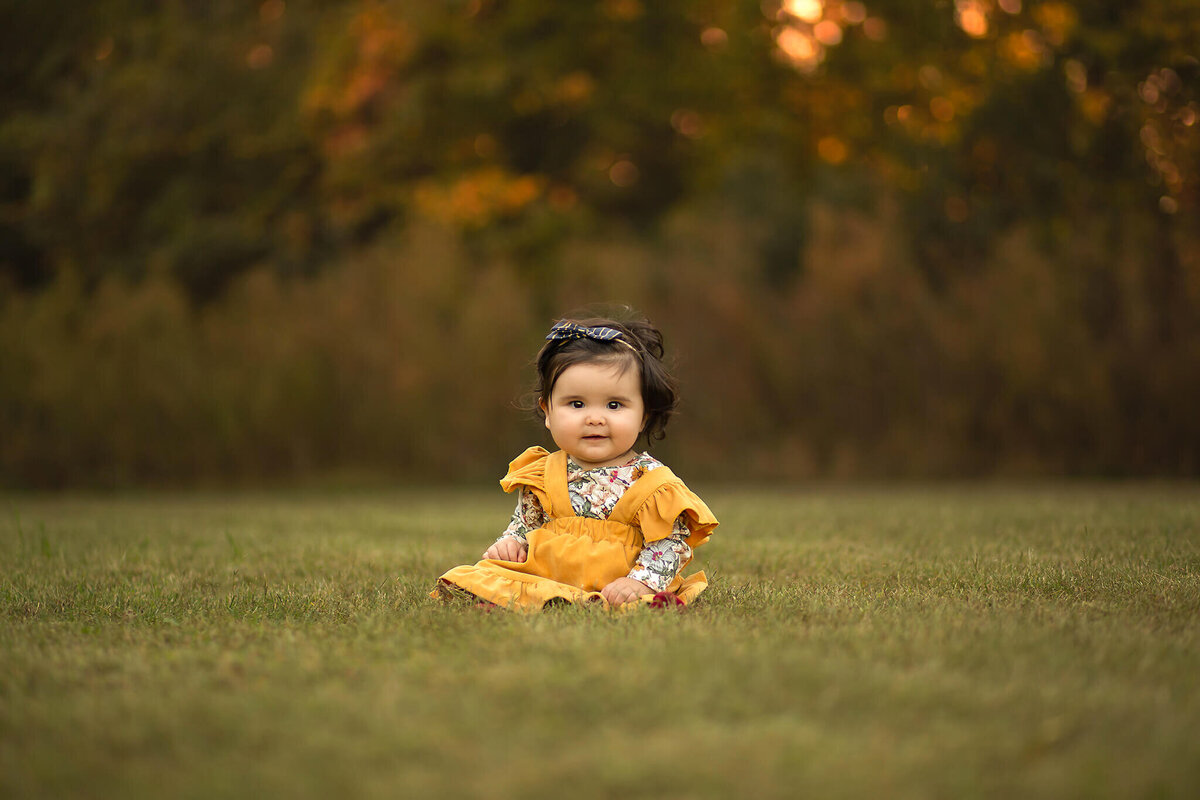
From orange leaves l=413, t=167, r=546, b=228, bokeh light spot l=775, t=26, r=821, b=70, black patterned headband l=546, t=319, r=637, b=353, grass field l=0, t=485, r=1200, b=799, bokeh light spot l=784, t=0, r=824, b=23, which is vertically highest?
bokeh light spot l=784, t=0, r=824, b=23

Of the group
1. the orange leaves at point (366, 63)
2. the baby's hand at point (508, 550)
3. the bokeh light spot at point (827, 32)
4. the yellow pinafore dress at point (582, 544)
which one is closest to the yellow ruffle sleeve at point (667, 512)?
the yellow pinafore dress at point (582, 544)

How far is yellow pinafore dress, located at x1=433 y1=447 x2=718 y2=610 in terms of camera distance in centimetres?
264

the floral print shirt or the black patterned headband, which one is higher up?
the black patterned headband

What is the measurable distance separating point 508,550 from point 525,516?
0.43 ft

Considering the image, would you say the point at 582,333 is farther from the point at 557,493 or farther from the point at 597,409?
the point at 557,493

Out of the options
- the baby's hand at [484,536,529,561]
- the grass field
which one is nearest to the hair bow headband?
the baby's hand at [484,536,529,561]

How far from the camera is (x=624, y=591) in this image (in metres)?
Result: 2.60

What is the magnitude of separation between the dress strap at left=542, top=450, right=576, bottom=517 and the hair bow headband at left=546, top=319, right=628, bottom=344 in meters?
0.32

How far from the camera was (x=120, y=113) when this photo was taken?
9.86 m

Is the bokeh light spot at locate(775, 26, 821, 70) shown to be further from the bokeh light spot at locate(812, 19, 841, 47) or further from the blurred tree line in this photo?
the blurred tree line

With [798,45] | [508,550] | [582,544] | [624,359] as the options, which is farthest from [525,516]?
[798,45]

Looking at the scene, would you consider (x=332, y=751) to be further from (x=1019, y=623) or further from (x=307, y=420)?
(x=307, y=420)

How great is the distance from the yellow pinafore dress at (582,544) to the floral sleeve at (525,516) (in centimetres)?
7

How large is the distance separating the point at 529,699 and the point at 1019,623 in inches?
45.5
